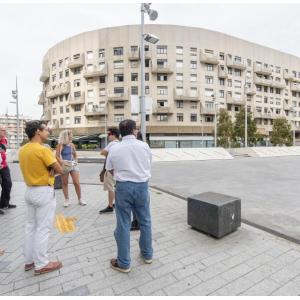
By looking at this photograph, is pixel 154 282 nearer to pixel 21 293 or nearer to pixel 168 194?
pixel 21 293

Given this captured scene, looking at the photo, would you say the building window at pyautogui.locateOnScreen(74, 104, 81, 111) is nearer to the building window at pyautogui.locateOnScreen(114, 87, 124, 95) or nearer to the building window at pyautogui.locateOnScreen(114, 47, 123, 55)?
the building window at pyautogui.locateOnScreen(114, 87, 124, 95)

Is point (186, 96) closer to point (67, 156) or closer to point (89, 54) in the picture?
point (89, 54)

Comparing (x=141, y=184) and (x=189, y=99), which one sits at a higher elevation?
(x=189, y=99)

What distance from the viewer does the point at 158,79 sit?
44.7 metres

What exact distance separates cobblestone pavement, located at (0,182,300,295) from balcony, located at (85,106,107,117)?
136ft

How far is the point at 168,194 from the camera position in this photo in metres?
6.86

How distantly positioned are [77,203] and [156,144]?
38095mm

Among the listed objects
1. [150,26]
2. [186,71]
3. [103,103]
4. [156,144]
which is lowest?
[156,144]

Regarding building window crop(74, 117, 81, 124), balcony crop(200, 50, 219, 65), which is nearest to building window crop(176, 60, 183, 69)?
balcony crop(200, 50, 219, 65)

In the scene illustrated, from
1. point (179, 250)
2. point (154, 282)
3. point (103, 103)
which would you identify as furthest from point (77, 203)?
point (103, 103)

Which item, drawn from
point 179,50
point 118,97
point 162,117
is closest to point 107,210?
point 118,97

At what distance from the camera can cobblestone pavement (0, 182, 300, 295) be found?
2463 millimetres

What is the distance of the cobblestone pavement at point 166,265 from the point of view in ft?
8.08

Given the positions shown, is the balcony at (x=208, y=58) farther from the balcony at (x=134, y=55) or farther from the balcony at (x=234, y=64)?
the balcony at (x=134, y=55)
